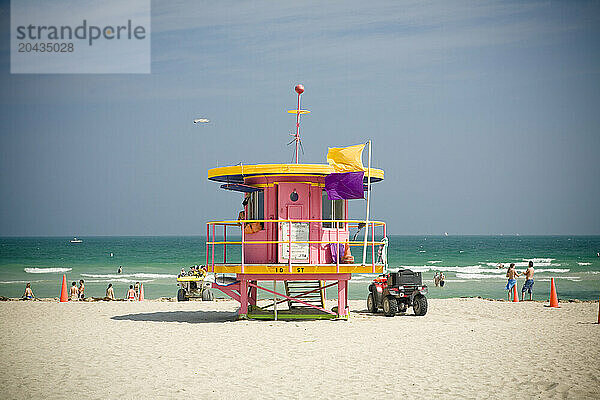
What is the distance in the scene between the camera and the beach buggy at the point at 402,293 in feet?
68.7

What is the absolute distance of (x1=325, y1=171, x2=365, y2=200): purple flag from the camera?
18.4 m

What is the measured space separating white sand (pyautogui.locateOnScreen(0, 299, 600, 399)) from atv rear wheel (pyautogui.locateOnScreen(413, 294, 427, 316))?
0.30m

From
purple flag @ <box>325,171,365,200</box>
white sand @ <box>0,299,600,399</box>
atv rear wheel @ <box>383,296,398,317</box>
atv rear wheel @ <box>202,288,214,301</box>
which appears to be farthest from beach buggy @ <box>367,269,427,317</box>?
atv rear wheel @ <box>202,288,214,301</box>

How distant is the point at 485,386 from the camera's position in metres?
10.9

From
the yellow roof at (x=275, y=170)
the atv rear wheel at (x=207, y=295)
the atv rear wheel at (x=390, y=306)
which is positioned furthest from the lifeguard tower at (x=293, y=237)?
the atv rear wheel at (x=207, y=295)

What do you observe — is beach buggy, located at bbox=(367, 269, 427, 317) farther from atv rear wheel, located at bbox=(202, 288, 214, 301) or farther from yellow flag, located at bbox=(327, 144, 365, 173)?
atv rear wheel, located at bbox=(202, 288, 214, 301)

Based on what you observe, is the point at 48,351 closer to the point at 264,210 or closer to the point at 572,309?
the point at 264,210

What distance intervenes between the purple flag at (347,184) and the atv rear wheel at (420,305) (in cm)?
472

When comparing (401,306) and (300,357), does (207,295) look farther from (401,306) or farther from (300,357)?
(300,357)

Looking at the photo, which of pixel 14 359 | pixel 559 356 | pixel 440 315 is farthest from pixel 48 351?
pixel 440 315

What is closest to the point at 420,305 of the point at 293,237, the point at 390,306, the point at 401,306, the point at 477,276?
the point at 401,306

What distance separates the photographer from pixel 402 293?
2153 cm

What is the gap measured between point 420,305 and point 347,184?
5306mm

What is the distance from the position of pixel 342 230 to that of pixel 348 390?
9277 millimetres
